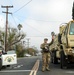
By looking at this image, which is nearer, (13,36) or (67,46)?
(67,46)

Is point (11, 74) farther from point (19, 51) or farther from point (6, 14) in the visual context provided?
point (19, 51)

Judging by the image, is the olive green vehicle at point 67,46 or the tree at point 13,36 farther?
the tree at point 13,36

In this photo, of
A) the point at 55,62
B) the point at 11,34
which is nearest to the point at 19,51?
the point at 11,34

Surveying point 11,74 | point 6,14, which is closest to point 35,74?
point 11,74

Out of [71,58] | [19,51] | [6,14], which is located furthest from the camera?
[19,51]

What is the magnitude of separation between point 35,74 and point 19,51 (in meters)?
87.4

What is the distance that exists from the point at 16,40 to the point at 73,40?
72.6 metres

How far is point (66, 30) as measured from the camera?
1917 cm

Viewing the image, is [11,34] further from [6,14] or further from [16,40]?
[6,14]

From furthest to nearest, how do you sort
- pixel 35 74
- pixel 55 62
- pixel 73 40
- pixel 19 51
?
1. pixel 19 51
2. pixel 55 62
3. pixel 73 40
4. pixel 35 74

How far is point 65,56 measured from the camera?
19.3m

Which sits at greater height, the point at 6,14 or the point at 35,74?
the point at 6,14

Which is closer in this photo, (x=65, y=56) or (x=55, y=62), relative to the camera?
(x=65, y=56)

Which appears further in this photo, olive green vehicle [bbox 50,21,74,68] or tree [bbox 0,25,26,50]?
tree [bbox 0,25,26,50]
